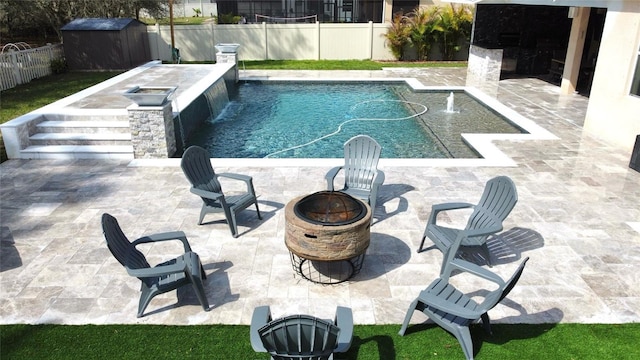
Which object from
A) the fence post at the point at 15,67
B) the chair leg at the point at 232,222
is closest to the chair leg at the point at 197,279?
the chair leg at the point at 232,222

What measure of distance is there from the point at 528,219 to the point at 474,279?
2.01 meters

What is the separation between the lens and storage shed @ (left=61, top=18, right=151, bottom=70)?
739 inches

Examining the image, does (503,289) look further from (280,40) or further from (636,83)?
(280,40)

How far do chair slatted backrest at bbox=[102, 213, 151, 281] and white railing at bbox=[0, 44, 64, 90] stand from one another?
1360 cm

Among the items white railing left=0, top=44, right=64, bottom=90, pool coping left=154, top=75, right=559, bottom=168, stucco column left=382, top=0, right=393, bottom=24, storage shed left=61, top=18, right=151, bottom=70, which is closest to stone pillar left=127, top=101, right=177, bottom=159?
pool coping left=154, top=75, right=559, bottom=168

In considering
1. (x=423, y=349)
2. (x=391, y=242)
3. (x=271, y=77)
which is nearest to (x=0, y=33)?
(x=271, y=77)

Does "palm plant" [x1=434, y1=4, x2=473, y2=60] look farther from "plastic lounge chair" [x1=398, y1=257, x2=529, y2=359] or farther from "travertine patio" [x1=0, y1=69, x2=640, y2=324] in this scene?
"plastic lounge chair" [x1=398, y1=257, x2=529, y2=359]

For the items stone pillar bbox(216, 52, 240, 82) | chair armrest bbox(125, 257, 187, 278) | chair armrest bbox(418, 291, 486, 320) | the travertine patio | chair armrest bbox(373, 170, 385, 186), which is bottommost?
the travertine patio

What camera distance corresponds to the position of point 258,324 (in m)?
4.17

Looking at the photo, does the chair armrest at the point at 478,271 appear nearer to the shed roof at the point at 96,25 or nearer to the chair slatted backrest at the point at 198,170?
the chair slatted backrest at the point at 198,170

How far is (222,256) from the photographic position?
246 inches

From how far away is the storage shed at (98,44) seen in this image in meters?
18.8

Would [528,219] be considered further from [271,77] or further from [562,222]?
[271,77]

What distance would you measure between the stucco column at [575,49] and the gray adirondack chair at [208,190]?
12802mm
